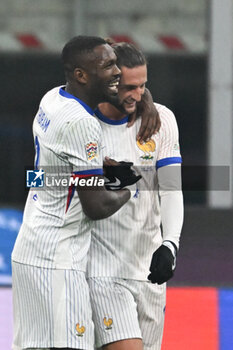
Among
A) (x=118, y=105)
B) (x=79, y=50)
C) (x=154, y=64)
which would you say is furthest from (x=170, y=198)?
(x=154, y=64)

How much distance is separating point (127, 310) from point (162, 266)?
0.33 m

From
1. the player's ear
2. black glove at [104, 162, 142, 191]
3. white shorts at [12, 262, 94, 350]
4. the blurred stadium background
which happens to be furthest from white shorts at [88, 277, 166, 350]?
the blurred stadium background

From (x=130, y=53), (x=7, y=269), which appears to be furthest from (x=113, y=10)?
(x=130, y=53)

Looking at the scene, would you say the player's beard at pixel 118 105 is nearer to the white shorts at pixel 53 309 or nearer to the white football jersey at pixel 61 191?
the white football jersey at pixel 61 191

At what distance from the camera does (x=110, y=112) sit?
4.09 metres

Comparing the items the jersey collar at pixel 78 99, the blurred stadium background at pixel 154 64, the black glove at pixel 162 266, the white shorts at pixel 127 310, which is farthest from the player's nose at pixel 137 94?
the blurred stadium background at pixel 154 64

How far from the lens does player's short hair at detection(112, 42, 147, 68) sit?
4039mm

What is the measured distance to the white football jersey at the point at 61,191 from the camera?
11.6 feet

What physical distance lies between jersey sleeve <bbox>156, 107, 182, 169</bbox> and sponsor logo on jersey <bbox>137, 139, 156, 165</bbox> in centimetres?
3

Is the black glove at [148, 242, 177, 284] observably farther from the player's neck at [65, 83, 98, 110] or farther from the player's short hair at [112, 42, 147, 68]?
the player's short hair at [112, 42, 147, 68]

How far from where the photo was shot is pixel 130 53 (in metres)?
4.08

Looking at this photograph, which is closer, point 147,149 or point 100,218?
point 100,218

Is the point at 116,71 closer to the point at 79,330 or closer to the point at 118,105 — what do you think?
the point at 118,105

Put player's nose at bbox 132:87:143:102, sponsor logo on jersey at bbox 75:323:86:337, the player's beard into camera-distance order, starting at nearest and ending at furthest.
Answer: sponsor logo on jersey at bbox 75:323:86:337 → the player's beard → player's nose at bbox 132:87:143:102
